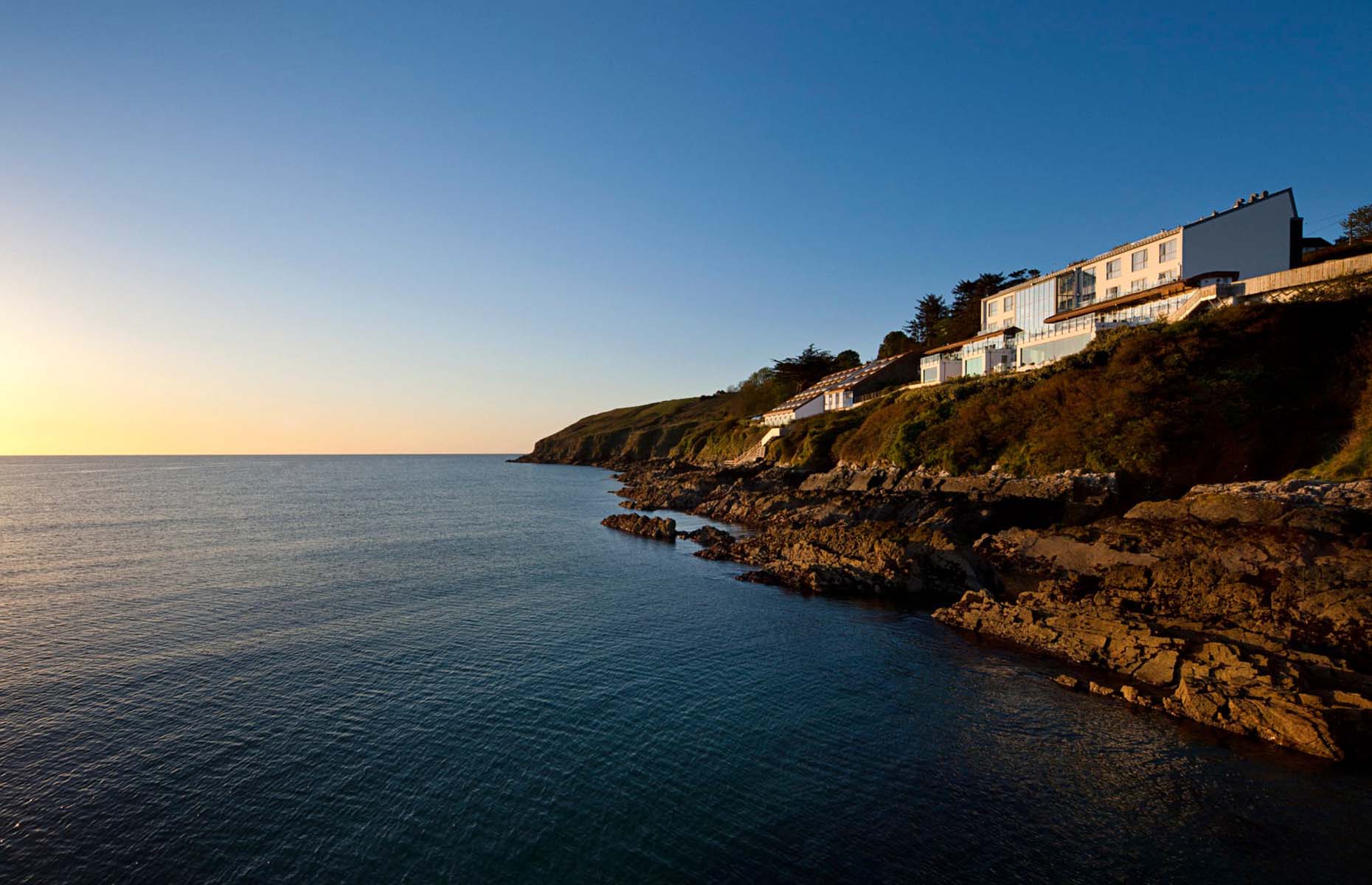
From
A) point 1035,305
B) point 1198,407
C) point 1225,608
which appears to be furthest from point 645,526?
point 1035,305

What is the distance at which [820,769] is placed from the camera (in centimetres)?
1873

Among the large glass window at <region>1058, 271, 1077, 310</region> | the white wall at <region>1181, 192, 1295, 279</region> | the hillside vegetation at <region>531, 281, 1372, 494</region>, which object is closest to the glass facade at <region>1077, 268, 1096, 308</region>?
Result: the large glass window at <region>1058, 271, 1077, 310</region>

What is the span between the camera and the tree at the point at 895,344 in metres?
134

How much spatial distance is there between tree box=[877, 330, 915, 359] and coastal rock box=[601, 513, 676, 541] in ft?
266

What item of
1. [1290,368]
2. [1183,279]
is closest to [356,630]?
[1290,368]

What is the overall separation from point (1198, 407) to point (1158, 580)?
25.6 m

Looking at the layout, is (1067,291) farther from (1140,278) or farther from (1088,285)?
(1140,278)

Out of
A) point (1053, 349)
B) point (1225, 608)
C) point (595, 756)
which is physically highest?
point (1053, 349)

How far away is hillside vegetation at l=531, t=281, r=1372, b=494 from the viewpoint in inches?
1655

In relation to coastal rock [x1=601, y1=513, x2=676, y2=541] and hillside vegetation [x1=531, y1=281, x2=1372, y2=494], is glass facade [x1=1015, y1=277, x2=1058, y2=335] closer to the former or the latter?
hillside vegetation [x1=531, y1=281, x2=1372, y2=494]

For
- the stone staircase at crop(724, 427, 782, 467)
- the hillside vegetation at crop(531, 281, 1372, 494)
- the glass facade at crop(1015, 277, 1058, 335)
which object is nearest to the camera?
the hillside vegetation at crop(531, 281, 1372, 494)

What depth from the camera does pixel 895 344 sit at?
456ft

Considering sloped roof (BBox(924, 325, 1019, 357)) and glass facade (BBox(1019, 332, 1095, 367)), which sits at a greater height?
sloped roof (BBox(924, 325, 1019, 357))

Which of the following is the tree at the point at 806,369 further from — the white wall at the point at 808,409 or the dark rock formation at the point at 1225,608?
the dark rock formation at the point at 1225,608
